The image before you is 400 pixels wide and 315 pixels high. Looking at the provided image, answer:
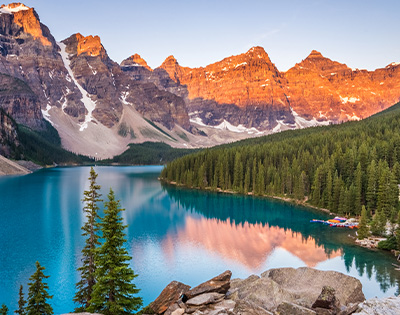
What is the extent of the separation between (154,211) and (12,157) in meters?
141

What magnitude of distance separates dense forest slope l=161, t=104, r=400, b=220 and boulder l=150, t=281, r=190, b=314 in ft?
172

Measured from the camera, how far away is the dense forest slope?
69.2 meters

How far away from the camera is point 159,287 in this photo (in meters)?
34.8

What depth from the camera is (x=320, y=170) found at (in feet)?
273

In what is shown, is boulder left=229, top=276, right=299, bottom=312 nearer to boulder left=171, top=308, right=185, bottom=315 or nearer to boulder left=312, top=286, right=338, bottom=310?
boulder left=312, top=286, right=338, bottom=310

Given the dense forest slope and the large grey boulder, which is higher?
the dense forest slope

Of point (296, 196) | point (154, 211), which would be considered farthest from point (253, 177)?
point (154, 211)

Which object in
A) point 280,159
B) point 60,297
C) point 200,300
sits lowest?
point 60,297

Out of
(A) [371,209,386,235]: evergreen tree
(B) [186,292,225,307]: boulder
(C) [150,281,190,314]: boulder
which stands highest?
(B) [186,292,225,307]: boulder

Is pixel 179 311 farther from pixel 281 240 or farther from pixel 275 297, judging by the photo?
pixel 281 240

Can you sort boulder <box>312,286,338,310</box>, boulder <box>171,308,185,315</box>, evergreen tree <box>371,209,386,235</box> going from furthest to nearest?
1. evergreen tree <box>371,209,386,235</box>
2. boulder <box>171,308,185,315</box>
3. boulder <box>312,286,338,310</box>

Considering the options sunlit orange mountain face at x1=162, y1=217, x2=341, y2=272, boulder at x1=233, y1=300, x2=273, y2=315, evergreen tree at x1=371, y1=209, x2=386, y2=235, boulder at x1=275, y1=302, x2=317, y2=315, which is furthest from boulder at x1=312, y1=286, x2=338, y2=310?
evergreen tree at x1=371, y1=209, x2=386, y2=235

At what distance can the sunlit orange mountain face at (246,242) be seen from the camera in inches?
1791

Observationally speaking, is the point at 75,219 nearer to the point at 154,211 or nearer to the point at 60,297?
the point at 154,211
